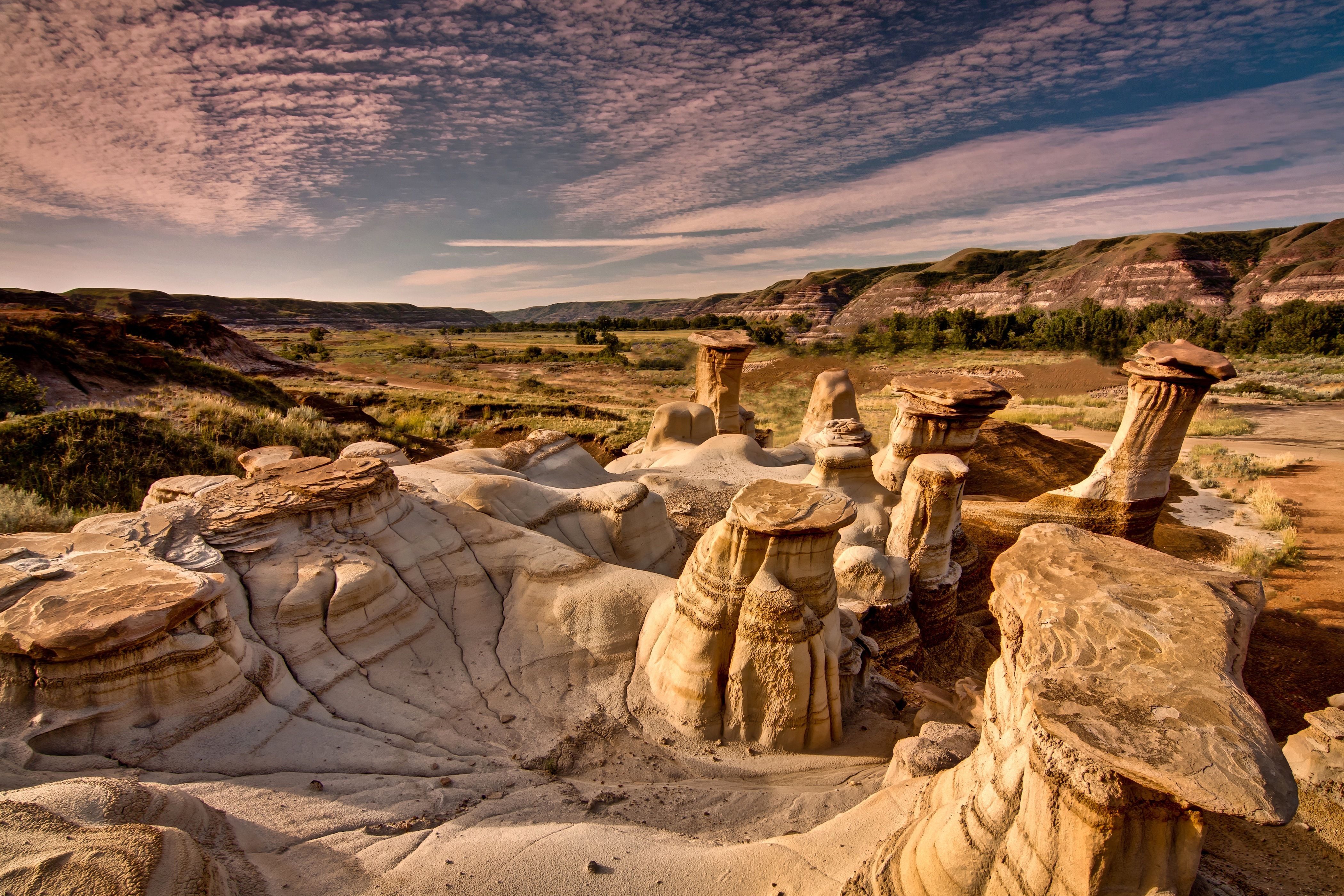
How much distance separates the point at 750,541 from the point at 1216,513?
1368 cm

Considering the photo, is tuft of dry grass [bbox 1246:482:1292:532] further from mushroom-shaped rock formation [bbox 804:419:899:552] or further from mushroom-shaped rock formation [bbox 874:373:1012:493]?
mushroom-shaped rock formation [bbox 804:419:899:552]

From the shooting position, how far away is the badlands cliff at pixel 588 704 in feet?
8.04

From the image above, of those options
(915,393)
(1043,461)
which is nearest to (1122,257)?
(1043,461)

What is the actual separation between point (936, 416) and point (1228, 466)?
39.6ft

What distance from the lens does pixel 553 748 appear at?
4.83 meters

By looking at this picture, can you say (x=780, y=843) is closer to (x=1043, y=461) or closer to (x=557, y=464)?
(x=557, y=464)

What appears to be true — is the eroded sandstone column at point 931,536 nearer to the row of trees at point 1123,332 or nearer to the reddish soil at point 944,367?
the reddish soil at point 944,367

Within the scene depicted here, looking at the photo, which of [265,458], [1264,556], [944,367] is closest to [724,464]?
[265,458]

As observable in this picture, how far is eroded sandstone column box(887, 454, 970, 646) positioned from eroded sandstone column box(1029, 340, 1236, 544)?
2.96 metres

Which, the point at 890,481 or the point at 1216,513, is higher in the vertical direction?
the point at 890,481

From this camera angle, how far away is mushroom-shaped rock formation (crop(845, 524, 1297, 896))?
218 centimetres

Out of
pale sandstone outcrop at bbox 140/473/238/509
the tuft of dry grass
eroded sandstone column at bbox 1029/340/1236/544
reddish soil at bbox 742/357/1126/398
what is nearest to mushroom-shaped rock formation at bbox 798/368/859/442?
eroded sandstone column at bbox 1029/340/1236/544

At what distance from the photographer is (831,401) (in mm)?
15992

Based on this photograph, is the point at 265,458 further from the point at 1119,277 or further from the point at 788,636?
the point at 1119,277
